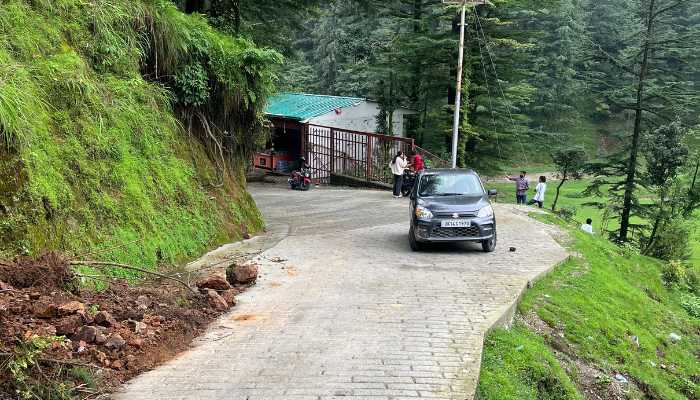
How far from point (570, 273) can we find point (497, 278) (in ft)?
7.38

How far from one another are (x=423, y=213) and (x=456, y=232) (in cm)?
73

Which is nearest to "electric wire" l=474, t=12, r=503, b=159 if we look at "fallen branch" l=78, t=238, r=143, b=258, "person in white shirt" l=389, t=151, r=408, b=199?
"person in white shirt" l=389, t=151, r=408, b=199

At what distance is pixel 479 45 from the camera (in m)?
27.0

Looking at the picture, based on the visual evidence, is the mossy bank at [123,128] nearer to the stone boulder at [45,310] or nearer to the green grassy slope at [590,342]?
the stone boulder at [45,310]

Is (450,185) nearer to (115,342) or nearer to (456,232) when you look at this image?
(456,232)

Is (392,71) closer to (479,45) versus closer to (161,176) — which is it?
(479,45)

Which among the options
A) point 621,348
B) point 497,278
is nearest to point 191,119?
point 497,278

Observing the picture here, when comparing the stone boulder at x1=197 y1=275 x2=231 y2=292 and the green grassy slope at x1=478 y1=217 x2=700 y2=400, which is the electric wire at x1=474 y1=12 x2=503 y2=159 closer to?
the green grassy slope at x1=478 y1=217 x2=700 y2=400

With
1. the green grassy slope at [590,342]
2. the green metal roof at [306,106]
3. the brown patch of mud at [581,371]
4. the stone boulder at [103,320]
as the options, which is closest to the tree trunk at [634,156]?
the green grassy slope at [590,342]

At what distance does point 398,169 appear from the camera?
19812 mm

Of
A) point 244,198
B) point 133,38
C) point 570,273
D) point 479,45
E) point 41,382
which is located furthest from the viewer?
point 479,45

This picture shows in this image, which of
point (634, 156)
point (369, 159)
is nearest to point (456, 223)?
point (369, 159)

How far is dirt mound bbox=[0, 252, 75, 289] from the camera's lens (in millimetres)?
5371

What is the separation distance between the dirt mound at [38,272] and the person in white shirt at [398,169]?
48.2 ft
